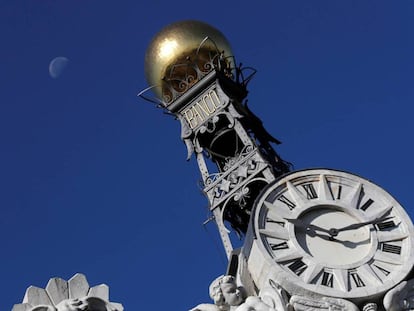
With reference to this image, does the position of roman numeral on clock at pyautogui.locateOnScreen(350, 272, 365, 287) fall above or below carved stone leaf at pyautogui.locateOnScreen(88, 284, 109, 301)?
above

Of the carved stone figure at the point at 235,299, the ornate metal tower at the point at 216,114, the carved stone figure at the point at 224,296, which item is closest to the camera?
the carved stone figure at the point at 235,299

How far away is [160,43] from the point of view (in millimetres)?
28906

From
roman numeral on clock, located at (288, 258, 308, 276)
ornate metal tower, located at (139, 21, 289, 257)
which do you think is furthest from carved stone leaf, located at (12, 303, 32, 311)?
ornate metal tower, located at (139, 21, 289, 257)

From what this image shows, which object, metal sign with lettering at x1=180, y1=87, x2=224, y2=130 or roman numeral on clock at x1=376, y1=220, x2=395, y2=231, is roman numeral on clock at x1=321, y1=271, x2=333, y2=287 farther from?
metal sign with lettering at x1=180, y1=87, x2=224, y2=130

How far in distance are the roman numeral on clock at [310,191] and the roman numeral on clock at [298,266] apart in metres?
1.35

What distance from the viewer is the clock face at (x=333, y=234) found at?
1731cm

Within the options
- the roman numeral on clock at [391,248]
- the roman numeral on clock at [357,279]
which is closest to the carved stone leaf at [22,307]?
the roman numeral on clock at [357,279]

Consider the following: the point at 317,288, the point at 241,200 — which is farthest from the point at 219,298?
the point at 241,200

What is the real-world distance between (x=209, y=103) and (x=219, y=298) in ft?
38.4

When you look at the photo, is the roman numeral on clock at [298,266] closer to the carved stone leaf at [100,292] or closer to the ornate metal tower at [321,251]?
the ornate metal tower at [321,251]

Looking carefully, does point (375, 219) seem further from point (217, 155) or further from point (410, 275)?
point (217, 155)

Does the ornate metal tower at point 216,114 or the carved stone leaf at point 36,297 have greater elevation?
the ornate metal tower at point 216,114

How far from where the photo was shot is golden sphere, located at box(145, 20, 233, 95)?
93.0 feet

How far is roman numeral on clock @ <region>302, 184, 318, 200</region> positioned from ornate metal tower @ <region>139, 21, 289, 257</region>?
657 cm
